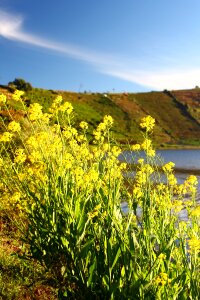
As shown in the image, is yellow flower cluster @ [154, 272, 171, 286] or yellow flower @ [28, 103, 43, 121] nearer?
yellow flower cluster @ [154, 272, 171, 286]

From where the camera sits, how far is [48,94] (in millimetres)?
90375

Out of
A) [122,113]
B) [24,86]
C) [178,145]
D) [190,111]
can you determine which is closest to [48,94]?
[24,86]

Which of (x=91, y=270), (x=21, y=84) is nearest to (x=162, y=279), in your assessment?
(x=91, y=270)

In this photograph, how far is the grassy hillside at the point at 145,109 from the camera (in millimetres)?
87000

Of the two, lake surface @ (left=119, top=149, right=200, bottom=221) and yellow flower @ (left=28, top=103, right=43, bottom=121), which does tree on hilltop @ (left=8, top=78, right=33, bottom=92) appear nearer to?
lake surface @ (left=119, top=149, right=200, bottom=221)

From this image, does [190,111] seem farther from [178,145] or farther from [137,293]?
[137,293]

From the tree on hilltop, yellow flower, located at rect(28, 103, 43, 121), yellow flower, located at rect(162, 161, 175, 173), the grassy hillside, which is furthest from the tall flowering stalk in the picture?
the tree on hilltop

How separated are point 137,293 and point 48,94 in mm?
88802

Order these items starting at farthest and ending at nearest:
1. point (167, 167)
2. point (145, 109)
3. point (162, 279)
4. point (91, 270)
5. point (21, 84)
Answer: point (145, 109) → point (21, 84) → point (167, 167) → point (91, 270) → point (162, 279)

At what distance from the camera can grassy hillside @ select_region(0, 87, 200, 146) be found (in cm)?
8700

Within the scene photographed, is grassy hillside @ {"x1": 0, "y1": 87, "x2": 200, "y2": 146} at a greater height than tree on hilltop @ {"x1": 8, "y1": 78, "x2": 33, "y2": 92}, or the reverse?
tree on hilltop @ {"x1": 8, "y1": 78, "x2": 33, "y2": 92}

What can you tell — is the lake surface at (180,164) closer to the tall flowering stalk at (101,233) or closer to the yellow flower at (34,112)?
the tall flowering stalk at (101,233)

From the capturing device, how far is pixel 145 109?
107 metres

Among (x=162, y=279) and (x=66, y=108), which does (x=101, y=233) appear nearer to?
(x=162, y=279)
